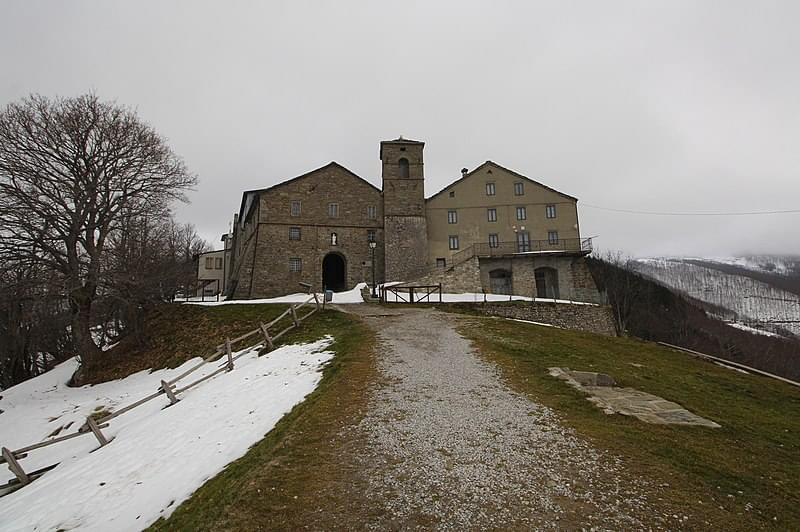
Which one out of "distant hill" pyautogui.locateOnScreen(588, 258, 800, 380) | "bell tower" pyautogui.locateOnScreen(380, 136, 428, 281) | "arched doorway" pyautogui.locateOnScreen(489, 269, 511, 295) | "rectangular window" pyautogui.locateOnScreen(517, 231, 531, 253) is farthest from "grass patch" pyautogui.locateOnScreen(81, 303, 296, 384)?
"distant hill" pyautogui.locateOnScreen(588, 258, 800, 380)

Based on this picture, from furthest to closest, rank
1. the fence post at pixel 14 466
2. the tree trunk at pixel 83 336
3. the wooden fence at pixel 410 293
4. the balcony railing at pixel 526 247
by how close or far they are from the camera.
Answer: the balcony railing at pixel 526 247, the wooden fence at pixel 410 293, the tree trunk at pixel 83 336, the fence post at pixel 14 466

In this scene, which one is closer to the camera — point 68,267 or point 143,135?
point 68,267

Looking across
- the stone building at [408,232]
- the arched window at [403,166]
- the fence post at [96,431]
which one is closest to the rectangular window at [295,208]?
the stone building at [408,232]

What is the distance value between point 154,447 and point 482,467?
662cm

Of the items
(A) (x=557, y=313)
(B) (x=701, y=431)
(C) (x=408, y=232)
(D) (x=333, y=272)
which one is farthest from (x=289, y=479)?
(D) (x=333, y=272)

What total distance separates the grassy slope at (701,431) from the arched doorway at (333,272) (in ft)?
87.5

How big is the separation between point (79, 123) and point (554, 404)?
941 inches

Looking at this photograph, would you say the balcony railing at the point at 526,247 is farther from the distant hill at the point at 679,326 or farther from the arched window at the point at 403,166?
the arched window at the point at 403,166

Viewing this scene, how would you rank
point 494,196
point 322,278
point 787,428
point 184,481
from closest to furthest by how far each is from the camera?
point 184,481, point 787,428, point 322,278, point 494,196

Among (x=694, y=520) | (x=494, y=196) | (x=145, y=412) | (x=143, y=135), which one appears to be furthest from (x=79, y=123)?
(x=494, y=196)

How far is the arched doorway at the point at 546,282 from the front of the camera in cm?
3531

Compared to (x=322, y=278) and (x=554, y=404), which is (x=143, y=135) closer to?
(x=322, y=278)

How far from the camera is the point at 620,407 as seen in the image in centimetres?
786

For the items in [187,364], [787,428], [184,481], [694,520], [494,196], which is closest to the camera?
[694,520]
